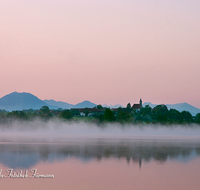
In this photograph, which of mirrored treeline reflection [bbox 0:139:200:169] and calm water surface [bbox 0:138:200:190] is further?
mirrored treeline reflection [bbox 0:139:200:169]

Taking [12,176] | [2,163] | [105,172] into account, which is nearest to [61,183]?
[12,176]

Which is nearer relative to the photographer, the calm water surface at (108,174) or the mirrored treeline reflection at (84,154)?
the calm water surface at (108,174)

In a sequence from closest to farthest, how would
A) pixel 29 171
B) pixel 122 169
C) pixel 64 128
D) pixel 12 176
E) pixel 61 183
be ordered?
pixel 61 183, pixel 12 176, pixel 29 171, pixel 122 169, pixel 64 128

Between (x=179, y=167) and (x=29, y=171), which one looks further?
(x=179, y=167)

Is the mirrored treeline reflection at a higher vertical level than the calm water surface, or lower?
higher

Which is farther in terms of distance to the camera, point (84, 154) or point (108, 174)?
point (84, 154)

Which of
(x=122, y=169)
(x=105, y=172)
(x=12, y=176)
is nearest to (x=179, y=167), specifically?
(x=122, y=169)

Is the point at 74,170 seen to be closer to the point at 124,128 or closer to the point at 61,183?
the point at 61,183

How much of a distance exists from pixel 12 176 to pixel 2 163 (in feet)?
25.5

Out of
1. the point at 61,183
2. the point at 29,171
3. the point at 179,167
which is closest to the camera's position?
the point at 61,183

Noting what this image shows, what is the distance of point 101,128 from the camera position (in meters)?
198

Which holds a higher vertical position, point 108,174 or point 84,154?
point 84,154

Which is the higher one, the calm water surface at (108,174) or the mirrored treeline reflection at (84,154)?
the mirrored treeline reflection at (84,154)

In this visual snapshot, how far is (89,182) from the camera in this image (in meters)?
26.8
